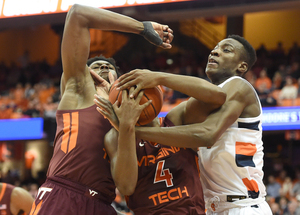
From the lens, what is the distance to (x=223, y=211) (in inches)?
127

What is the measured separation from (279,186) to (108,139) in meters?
8.73

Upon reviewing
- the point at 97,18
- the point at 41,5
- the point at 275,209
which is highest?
the point at 41,5

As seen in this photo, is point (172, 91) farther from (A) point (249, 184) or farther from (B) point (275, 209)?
(A) point (249, 184)

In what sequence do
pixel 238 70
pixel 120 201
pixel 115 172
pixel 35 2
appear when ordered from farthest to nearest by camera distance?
1. pixel 35 2
2. pixel 120 201
3. pixel 238 70
4. pixel 115 172

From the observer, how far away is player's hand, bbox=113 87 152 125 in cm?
278

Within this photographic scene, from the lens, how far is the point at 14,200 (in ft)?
15.9

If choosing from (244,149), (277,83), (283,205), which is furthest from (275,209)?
(244,149)

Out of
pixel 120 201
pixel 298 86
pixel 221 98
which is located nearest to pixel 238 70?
pixel 221 98

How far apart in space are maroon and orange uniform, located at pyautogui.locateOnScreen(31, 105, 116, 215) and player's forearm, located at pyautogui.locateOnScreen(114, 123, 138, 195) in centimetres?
41

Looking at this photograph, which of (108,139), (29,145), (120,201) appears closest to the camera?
(108,139)

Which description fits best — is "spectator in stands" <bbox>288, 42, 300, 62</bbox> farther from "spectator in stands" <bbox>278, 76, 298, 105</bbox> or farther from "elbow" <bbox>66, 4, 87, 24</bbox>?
"elbow" <bbox>66, 4, 87, 24</bbox>

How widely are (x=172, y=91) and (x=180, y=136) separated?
911 cm

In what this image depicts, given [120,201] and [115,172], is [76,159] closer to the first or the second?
[115,172]

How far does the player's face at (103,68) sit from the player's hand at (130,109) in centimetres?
113
